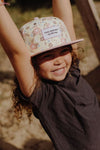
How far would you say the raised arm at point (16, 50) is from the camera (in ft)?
3.06

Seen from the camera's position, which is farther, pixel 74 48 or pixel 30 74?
pixel 74 48

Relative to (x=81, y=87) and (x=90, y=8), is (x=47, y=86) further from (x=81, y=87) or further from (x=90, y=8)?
(x=90, y=8)

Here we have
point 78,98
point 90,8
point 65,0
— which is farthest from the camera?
point 90,8

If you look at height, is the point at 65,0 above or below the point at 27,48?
above

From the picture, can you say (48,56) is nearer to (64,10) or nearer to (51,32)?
(51,32)

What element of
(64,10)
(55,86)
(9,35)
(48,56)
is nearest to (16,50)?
(9,35)

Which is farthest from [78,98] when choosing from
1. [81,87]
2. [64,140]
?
[64,140]

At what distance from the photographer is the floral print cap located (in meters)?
1.06

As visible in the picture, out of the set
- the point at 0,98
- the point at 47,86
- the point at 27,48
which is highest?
the point at 27,48

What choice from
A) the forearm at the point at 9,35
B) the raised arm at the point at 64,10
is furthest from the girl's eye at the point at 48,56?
the raised arm at the point at 64,10

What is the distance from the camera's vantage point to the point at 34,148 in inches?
76.0

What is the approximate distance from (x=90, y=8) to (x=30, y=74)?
0.92 metres

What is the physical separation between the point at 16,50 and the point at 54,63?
21cm

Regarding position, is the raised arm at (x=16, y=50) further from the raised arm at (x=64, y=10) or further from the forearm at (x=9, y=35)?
the raised arm at (x=64, y=10)
